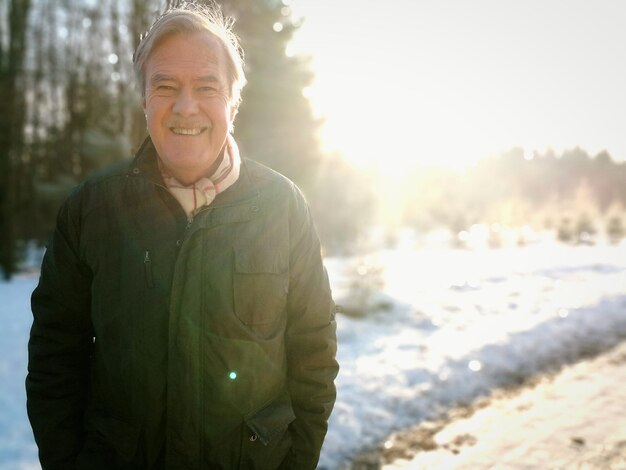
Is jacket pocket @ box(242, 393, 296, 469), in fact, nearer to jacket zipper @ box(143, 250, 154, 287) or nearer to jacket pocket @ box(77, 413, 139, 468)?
jacket pocket @ box(77, 413, 139, 468)

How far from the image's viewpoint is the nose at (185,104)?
1.63 meters

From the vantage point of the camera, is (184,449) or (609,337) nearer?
(184,449)

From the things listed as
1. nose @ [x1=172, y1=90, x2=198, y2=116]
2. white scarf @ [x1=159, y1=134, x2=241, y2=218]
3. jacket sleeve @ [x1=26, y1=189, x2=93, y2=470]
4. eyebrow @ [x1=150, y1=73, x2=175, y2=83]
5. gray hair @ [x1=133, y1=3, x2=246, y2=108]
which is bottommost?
jacket sleeve @ [x1=26, y1=189, x2=93, y2=470]

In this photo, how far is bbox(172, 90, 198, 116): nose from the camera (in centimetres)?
163

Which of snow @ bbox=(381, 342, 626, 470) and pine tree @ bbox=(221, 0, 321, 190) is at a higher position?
pine tree @ bbox=(221, 0, 321, 190)

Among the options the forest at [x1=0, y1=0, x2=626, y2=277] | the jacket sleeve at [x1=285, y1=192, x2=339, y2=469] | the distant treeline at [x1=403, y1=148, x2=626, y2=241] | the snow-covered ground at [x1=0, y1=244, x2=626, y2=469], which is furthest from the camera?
the distant treeline at [x1=403, y1=148, x2=626, y2=241]

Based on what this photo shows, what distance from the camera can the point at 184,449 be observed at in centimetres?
160

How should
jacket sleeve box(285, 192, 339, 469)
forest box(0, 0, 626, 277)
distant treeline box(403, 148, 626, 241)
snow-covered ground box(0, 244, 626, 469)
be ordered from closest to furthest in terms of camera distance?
jacket sleeve box(285, 192, 339, 469), snow-covered ground box(0, 244, 626, 469), forest box(0, 0, 626, 277), distant treeline box(403, 148, 626, 241)

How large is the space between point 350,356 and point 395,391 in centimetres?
110

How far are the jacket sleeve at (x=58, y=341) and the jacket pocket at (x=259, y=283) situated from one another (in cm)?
57

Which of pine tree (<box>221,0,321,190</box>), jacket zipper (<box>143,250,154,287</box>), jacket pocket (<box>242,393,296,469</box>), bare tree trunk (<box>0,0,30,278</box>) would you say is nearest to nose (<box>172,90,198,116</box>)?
jacket zipper (<box>143,250,154,287</box>)

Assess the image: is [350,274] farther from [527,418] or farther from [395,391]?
[527,418]

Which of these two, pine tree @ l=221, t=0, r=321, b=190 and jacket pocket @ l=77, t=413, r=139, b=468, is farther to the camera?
pine tree @ l=221, t=0, r=321, b=190

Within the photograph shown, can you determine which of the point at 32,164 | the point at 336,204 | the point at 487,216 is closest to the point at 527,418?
the point at 336,204
